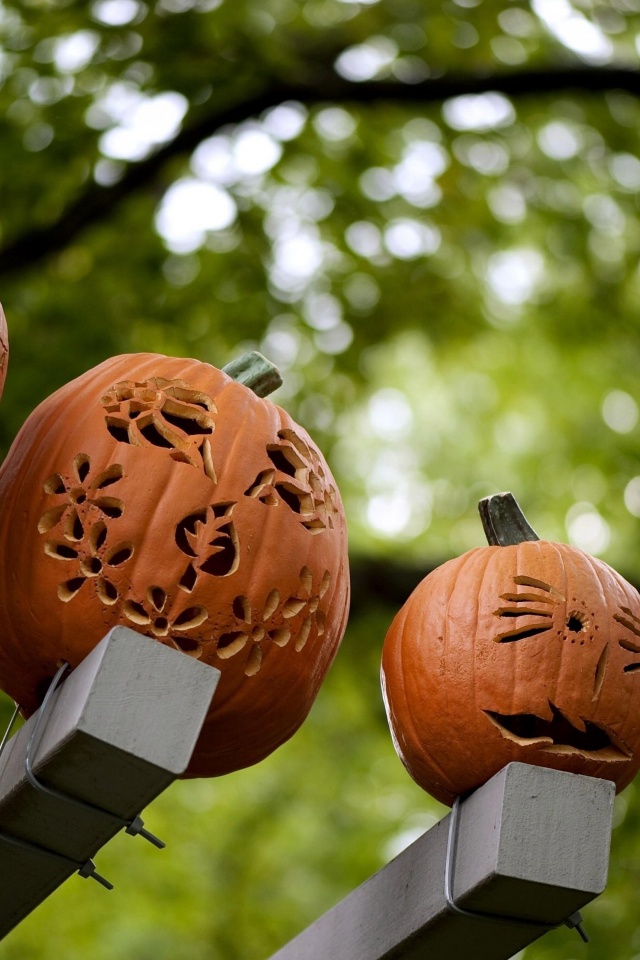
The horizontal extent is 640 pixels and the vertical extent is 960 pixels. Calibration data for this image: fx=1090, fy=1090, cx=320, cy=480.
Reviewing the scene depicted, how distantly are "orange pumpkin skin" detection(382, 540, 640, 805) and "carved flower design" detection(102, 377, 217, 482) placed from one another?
374mm

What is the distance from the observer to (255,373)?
5.05ft

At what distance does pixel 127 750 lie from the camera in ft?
3.47

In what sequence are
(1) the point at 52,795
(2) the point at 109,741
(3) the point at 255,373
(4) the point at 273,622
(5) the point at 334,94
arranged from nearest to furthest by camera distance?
1. (2) the point at 109,741
2. (1) the point at 52,795
3. (4) the point at 273,622
4. (3) the point at 255,373
5. (5) the point at 334,94

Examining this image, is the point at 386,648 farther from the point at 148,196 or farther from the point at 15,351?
the point at 148,196

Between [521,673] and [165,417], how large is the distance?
531 millimetres

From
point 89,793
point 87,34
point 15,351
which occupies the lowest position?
point 15,351

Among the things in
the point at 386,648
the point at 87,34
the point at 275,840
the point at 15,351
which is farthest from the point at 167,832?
the point at 386,648

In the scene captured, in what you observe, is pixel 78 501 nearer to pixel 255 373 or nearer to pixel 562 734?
pixel 255 373

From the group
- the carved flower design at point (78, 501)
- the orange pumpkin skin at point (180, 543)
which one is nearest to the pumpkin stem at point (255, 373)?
the orange pumpkin skin at point (180, 543)

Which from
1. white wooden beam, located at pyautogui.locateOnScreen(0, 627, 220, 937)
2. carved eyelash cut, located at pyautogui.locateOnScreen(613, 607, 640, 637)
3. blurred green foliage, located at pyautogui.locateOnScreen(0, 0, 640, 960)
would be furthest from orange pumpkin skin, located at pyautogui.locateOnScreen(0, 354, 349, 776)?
blurred green foliage, located at pyautogui.locateOnScreen(0, 0, 640, 960)

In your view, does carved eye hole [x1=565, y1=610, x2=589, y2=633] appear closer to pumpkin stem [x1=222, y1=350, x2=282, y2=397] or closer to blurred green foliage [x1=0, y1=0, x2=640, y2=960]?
pumpkin stem [x1=222, y1=350, x2=282, y2=397]

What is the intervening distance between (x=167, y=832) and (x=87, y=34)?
13.2 ft

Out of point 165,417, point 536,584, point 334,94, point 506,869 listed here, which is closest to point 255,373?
point 165,417

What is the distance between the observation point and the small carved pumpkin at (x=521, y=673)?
1.31 metres
